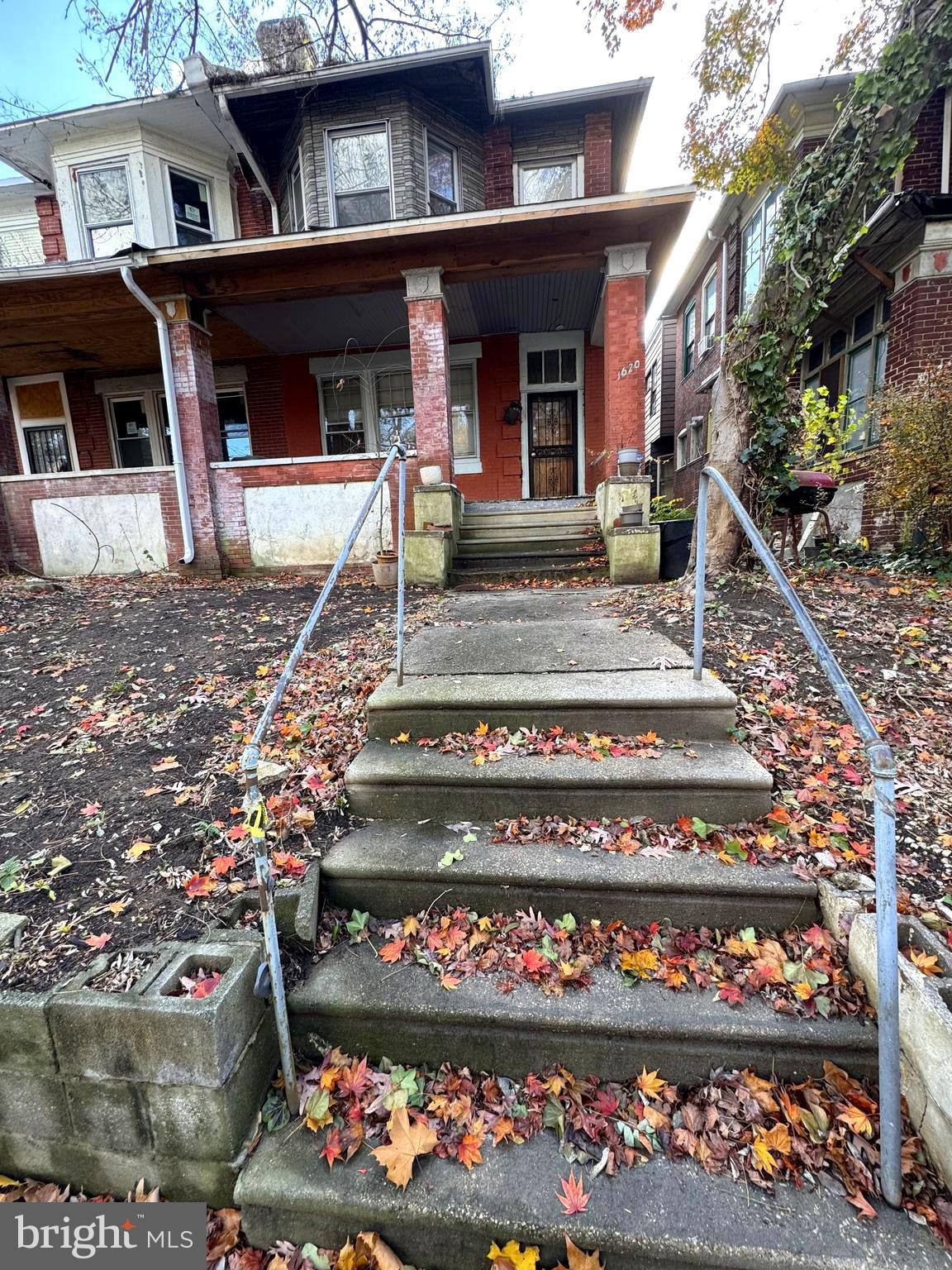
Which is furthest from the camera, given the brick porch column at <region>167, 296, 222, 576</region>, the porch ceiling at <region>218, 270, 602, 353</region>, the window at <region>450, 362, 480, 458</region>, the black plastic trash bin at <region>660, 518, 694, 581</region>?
the window at <region>450, 362, 480, 458</region>

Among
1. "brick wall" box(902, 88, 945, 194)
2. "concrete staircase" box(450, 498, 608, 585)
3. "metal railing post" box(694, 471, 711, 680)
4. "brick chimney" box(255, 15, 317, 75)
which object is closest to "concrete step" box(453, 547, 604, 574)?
"concrete staircase" box(450, 498, 608, 585)

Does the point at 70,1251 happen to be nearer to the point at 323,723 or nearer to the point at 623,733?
the point at 323,723

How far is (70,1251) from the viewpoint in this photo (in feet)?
4.88

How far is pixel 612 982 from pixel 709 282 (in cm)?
1482

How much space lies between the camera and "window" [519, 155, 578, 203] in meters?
9.37

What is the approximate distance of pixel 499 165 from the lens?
368 inches

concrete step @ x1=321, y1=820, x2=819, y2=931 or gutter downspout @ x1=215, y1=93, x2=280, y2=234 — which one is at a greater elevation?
gutter downspout @ x1=215, y1=93, x2=280, y2=234

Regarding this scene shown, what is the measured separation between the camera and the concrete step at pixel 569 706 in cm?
252

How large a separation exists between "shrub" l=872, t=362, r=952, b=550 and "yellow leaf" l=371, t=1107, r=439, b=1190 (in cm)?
598

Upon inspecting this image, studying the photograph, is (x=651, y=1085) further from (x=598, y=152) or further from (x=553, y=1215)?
(x=598, y=152)

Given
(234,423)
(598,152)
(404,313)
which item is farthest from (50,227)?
(598,152)

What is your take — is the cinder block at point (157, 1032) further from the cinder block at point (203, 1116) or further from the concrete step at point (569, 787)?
the concrete step at point (569, 787)

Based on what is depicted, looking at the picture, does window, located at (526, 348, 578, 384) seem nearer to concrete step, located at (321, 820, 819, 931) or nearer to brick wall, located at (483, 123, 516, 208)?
brick wall, located at (483, 123, 516, 208)

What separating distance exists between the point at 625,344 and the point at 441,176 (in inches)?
202
